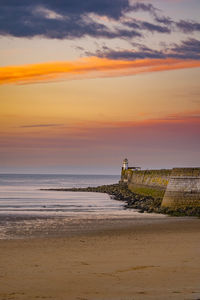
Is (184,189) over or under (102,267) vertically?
Answer: over

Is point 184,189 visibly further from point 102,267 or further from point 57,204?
point 102,267

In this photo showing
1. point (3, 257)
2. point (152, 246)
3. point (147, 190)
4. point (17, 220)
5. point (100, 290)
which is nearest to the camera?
point (100, 290)

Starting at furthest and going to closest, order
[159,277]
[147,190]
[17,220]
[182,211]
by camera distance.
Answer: [147,190]
[182,211]
[17,220]
[159,277]

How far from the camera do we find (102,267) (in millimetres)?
12383

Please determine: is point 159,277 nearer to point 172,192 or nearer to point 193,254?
point 193,254

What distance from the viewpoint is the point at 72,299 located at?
9.38m

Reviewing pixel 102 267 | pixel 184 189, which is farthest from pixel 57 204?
pixel 102 267

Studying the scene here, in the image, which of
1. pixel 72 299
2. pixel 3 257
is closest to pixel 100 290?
pixel 72 299

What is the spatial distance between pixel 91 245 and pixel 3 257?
3454 millimetres

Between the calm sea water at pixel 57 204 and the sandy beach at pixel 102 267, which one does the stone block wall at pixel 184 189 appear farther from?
the sandy beach at pixel 102 267

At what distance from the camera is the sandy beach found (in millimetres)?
9812

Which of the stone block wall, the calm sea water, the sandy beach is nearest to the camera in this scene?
the sandy beach

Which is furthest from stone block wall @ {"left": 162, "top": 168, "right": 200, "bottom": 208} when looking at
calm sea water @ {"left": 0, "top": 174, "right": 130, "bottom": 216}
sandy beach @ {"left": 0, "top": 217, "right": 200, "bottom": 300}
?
sandy beach @ {"left": 0, "top": 217, "right": 200, "bottom": 300}

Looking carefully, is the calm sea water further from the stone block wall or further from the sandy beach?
the sandy beach
